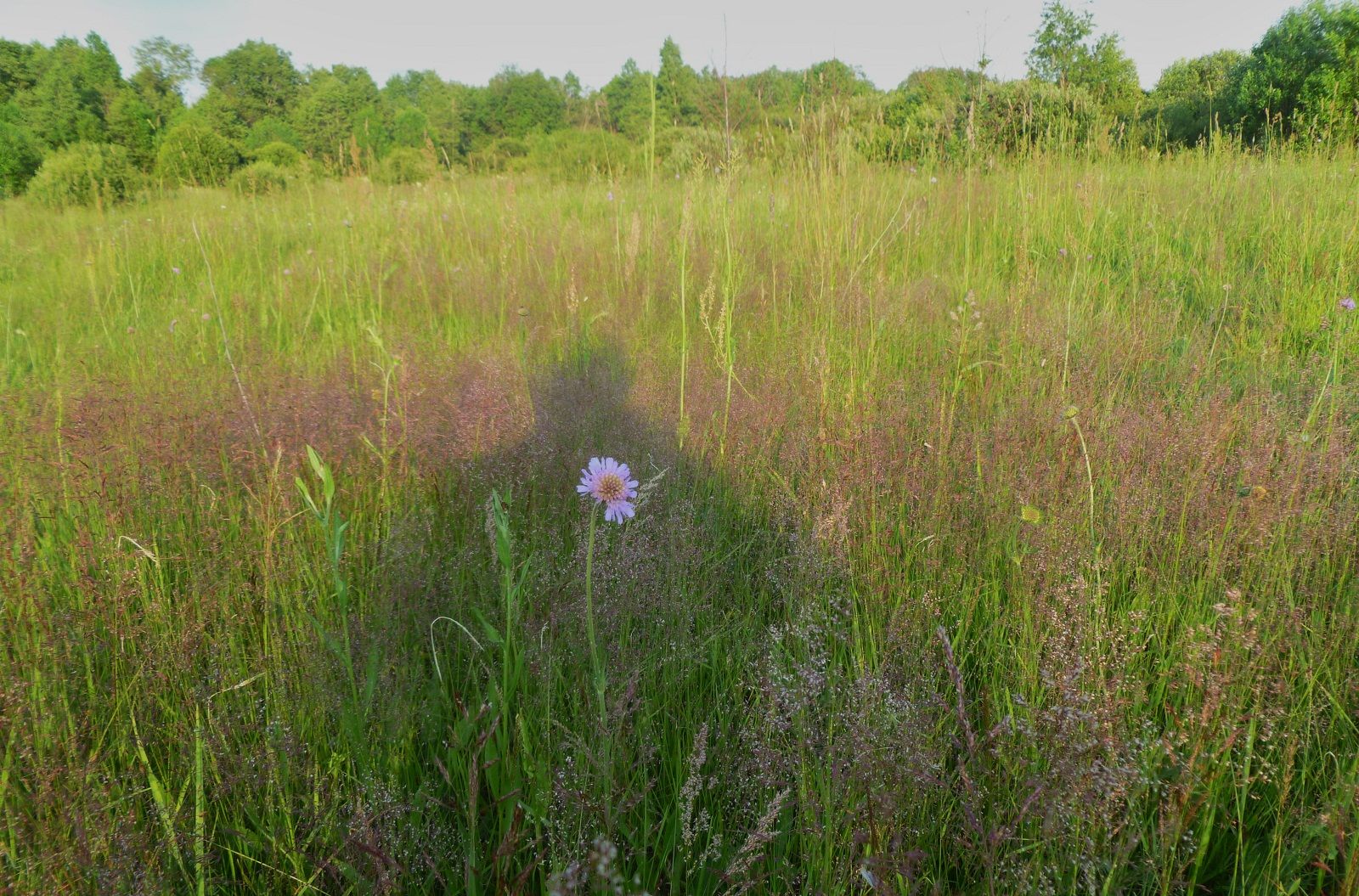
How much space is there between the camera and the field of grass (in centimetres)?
101

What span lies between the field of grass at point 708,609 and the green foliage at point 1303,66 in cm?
486

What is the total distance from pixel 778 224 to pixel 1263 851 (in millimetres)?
3875

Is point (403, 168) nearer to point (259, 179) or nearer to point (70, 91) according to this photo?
point (259, 179)

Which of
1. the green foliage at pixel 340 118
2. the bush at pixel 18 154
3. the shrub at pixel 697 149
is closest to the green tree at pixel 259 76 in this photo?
the green foliage at pixel 340 118

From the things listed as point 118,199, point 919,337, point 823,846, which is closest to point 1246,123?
point 919,337

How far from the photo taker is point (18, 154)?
49.2 feet

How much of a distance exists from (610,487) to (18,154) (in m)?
20.3

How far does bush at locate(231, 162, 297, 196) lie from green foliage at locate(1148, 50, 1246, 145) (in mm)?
7176

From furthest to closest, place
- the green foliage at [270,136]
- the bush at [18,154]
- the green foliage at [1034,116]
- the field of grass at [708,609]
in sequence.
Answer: the bush at [18,154], the green foliage at [270,136], the green foliage at [1034,116], the field of grass at [708,609]

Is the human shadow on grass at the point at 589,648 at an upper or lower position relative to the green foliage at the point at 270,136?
lower

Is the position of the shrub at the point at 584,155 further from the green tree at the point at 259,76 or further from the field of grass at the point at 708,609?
the green tree at the point at 259,76

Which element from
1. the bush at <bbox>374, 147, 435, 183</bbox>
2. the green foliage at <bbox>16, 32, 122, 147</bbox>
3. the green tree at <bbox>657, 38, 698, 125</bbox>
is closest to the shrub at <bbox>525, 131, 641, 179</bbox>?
the bush at <bbox>374, 147, 435, 183</bbox>

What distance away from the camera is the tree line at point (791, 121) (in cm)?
359

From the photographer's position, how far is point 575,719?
1149mm
